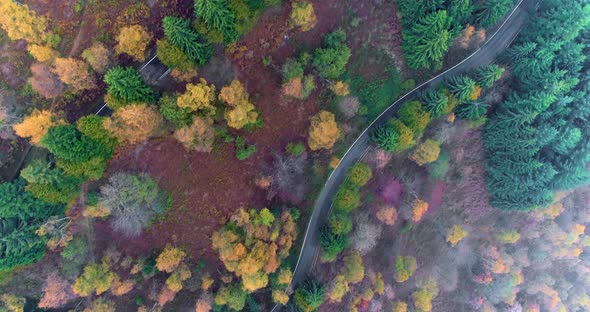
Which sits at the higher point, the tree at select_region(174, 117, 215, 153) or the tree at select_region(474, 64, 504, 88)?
the tree at select_region(174, 117, 215, 153)

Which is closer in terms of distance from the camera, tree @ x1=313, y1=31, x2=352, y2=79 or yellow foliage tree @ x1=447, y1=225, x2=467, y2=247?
tree @ x1=313, y1=31, x2=352, y2=79

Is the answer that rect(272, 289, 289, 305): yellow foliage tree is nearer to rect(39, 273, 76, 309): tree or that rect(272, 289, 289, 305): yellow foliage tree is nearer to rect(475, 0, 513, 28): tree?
rect(39, 273, 76, 309): tree

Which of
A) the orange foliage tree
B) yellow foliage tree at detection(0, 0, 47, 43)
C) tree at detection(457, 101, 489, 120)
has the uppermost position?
yellow foliage tree at detection(0, 0, 47, 43)

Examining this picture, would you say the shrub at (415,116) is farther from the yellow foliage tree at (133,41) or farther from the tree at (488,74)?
the yellow foliage tree at (133,41)

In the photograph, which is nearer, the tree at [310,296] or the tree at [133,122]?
the tree at [133,122]

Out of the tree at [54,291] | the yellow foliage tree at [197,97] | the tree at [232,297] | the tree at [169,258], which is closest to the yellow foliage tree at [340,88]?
the yellow foliage tree at [197,97]

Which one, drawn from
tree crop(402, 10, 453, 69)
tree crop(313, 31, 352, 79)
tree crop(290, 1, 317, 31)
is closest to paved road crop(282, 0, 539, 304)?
tree crop(402, 10, 453, 69)
